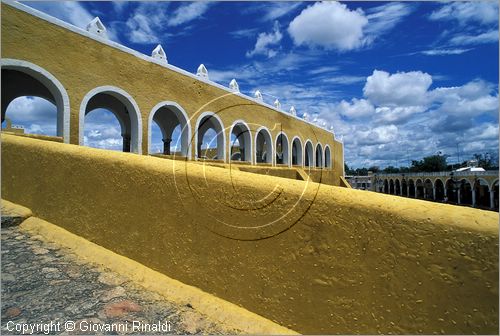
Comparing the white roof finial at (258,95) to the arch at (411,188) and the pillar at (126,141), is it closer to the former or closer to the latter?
the pillar at (126,141)

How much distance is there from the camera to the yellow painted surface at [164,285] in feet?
7.03

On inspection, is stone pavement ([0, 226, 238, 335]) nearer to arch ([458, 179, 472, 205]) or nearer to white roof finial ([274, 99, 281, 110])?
white roof finial ([274, 99, 281, 110])

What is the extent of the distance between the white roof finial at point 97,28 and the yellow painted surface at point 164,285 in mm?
7613

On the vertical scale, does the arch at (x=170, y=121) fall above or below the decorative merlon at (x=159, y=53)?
below

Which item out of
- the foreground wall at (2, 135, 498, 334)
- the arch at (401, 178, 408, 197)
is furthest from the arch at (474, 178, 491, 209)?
the foreground wall at (2, 135, 498, 334)

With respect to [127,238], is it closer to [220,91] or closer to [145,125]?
[145,125]

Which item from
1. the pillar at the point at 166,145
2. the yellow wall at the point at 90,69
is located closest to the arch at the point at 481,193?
the yellow wall at the point at 90,69

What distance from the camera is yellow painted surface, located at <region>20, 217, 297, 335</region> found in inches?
84.4

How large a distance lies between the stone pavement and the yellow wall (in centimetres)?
653

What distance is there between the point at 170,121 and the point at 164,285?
1302cm

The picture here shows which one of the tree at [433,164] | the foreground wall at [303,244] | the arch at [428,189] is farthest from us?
the tree at [433,164]

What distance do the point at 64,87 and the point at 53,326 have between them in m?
7.83

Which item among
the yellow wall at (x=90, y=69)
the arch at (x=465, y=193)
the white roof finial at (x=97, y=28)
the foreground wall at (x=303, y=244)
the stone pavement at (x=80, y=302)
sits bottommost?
the arch at (x=465, y=193)

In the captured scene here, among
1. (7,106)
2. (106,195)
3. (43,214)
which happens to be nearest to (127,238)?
(106,195)
